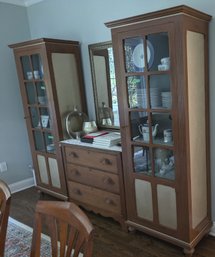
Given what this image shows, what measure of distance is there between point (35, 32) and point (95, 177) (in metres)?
2.14

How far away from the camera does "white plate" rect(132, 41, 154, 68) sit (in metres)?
1.93

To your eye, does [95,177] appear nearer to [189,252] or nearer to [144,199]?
[144,199]

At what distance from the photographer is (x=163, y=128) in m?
2.01

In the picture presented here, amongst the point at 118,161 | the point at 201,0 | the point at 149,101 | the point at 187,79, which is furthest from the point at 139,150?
the point at 201,0

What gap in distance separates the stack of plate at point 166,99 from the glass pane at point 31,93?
1667 millimetres

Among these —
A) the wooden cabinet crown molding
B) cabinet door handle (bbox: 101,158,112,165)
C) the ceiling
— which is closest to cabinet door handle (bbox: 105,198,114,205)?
cabinet door handle (bbox: 101,158,112,165)

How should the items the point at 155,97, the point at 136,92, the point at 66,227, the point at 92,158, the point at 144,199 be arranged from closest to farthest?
the point at 66,227 → the point at 155,97 → the point at 136,92 → the point at 144,199 → the point at 92,158

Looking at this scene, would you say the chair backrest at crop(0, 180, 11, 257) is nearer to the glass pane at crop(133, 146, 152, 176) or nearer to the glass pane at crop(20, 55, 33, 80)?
the glass pane at crop(133, 146, 152, 176)

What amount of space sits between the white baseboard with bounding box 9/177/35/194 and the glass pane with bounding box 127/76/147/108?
221cm

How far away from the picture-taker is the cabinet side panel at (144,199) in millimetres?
2172

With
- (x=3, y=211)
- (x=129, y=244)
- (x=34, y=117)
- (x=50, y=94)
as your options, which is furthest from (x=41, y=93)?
(x=3, y=211)

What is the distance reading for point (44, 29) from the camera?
3330mm

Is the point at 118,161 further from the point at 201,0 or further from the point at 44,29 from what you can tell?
the point at 44,29

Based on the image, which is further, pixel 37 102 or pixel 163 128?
pixel 37 102
